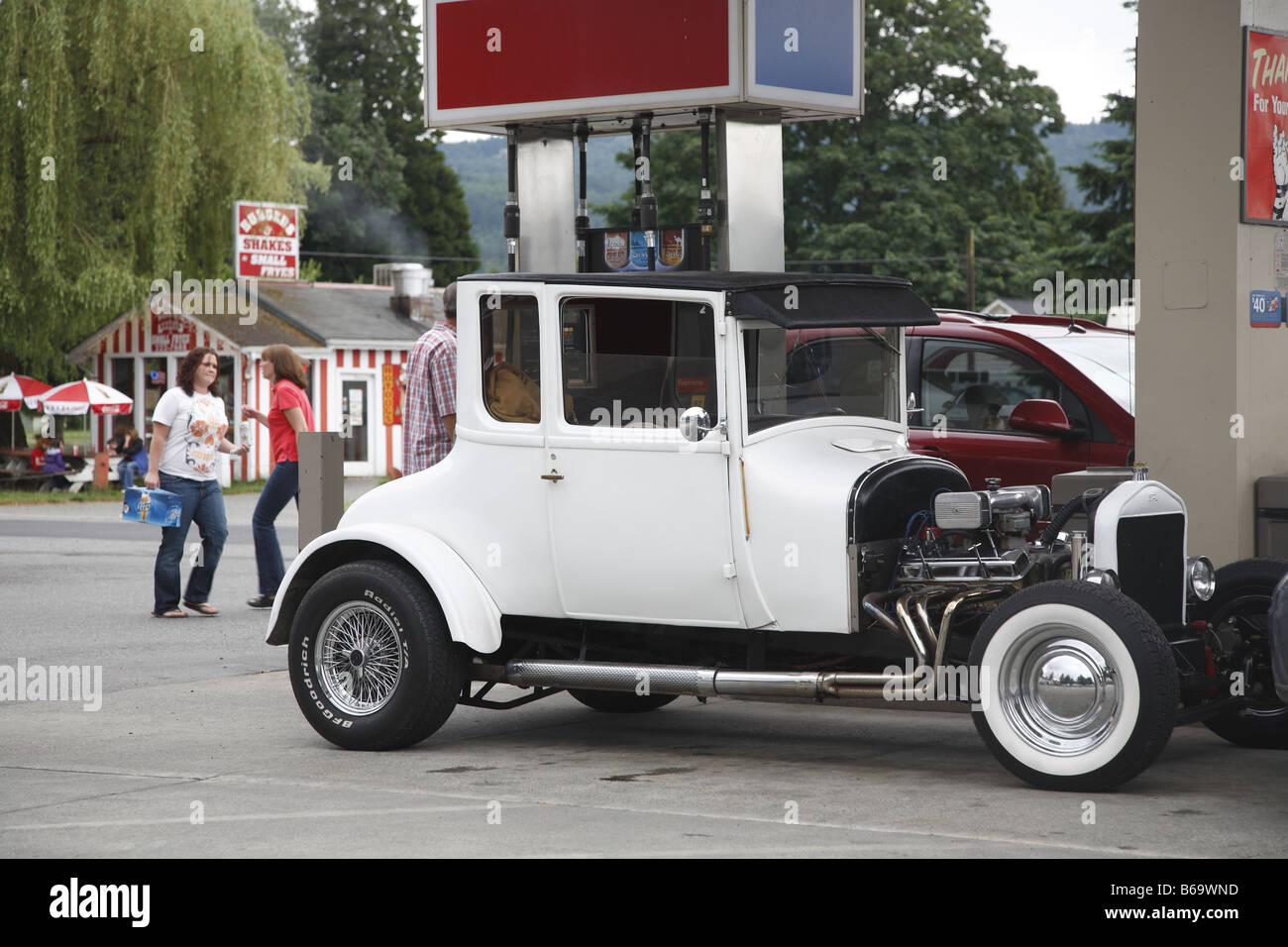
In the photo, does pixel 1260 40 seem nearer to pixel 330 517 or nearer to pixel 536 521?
pixel 536 521

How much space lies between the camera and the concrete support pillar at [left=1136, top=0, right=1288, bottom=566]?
8664mm

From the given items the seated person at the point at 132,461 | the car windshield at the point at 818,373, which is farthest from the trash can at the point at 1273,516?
the seated person at the point at 132,461

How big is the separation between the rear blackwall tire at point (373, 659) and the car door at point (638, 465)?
0.62 meters

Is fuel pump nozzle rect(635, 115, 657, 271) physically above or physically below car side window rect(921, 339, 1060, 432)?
above

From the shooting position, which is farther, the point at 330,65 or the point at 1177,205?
the point at 330,65

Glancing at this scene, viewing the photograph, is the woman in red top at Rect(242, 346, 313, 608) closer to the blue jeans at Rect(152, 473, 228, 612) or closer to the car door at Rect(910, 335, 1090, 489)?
the blue jeans at Rect(152, 473, 228, 612)

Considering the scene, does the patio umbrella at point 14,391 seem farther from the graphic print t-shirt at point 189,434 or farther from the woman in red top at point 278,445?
the graphic print t-shirt at point 189,434

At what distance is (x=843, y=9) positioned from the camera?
966cm

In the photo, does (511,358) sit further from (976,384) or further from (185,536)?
(185,536)

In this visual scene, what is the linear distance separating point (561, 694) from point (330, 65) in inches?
2998

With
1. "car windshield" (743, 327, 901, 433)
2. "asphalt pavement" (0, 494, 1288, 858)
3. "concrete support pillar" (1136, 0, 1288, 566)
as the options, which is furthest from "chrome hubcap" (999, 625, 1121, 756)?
"concrete support pillar" (1136, 0, 1288, 566)

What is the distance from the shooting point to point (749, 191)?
30.8 feet

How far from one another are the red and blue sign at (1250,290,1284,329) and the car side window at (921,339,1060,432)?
134 centimetres
